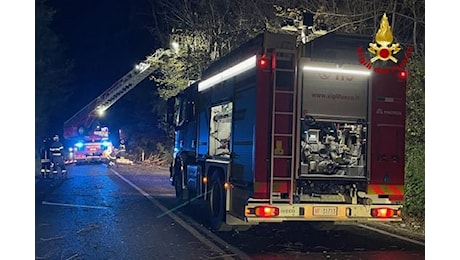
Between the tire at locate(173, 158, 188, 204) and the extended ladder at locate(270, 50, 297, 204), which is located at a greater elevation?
the extended ladder at locate(270, 50, 297, 204)

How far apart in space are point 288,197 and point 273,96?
1.45 metres

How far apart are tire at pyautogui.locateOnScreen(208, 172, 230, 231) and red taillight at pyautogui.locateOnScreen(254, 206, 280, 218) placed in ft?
4.96

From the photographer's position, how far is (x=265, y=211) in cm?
796

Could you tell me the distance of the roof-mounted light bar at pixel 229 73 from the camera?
27.4 feet

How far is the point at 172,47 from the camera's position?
77.6 ft

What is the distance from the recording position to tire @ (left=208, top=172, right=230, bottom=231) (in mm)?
9531

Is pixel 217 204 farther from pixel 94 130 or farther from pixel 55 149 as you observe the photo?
pixel 94 130

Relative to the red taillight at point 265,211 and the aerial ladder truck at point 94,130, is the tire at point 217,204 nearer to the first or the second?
the red taillight at point 265,211

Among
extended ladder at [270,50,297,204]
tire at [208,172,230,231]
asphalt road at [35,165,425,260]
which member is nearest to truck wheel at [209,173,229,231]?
tire at [208,172,230,231]

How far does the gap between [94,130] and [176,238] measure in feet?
81.1

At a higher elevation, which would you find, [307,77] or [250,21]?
[250,21]

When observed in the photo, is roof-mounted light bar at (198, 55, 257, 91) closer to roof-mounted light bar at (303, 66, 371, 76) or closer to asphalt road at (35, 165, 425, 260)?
roof-mounted light bar at (303, 66, 371, 76)

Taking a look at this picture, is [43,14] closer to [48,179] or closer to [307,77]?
[48,179]
